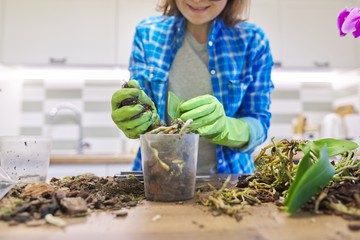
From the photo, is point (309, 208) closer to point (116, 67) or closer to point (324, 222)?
point (324, 222)

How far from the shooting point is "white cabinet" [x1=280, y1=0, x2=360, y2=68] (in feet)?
7.82

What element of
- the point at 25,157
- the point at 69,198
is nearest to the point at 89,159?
the point at 25,157

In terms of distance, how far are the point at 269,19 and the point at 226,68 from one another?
1392 mm

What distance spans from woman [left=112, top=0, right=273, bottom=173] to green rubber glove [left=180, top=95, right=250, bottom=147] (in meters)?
0.13

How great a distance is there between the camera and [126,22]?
2262 mm

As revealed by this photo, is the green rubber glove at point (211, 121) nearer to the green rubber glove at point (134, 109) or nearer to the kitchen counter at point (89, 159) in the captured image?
the green rubber glove at point (134, 109)

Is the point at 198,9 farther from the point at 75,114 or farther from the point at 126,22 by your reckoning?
the point at 75,114

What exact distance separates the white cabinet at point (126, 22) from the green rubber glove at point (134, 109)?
1.60 meters

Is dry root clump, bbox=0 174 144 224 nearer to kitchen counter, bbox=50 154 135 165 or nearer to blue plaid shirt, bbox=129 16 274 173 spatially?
blue plaid shirt, bbox=129 16 274 173

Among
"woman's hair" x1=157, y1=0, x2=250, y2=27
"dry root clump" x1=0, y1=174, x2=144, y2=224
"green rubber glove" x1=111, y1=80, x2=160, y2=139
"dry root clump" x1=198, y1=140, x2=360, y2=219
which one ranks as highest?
"woman's hair" x1=157, y1=0, x2=250, y2=27

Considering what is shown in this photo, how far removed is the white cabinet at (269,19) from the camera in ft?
7.76

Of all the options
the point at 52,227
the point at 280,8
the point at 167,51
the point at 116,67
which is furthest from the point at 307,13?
the point at 52,227

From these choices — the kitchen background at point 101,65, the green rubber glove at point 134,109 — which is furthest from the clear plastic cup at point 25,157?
the kitchen background at point 101,65

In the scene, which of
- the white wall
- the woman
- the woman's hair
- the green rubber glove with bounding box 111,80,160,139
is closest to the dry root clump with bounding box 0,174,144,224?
the green rubber glove with bounding box 111,80,160,139
